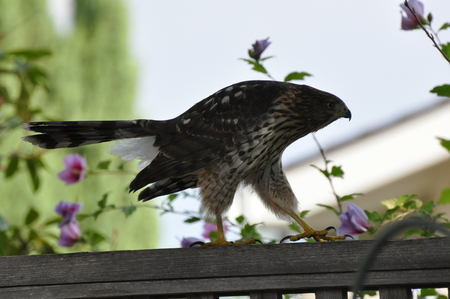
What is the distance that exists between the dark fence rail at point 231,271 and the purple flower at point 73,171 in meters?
1.07

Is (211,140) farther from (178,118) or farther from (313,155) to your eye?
(313,155)

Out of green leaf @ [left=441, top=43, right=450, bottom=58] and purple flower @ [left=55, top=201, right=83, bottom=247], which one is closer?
green leaf @ [left=441, top=43, right=450, bottom=58]

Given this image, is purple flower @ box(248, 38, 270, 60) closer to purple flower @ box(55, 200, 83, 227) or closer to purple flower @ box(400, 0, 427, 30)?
purple flower @ box(400, 0, 427, 30)

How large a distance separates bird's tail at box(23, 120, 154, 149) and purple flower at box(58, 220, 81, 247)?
0.48 m

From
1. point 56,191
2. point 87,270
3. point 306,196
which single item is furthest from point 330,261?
point 56,191

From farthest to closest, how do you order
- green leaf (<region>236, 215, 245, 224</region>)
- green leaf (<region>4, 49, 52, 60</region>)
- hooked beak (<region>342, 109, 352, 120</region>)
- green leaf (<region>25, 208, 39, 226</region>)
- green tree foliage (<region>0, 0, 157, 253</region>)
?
green tree foliage (<region>0, 0, 157, 253</region>) → green leaf (<region>4, 49, 52, 60</region>) → green leaf (<region>25, 208, 39, 226</region>) → green leaf (<region>236, 215, 245, 224</region>) → hooked beak (<region>342, 109, 352, 120</region>)

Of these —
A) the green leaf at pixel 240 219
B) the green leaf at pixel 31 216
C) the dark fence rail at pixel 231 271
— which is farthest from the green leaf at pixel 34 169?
the dark fence rail at pixel 231 271

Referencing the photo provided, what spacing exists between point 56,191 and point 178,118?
337 inches

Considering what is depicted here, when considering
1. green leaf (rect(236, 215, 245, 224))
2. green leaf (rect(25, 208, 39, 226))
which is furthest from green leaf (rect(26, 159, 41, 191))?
green leaf (rect(236, 215, 245, 224))

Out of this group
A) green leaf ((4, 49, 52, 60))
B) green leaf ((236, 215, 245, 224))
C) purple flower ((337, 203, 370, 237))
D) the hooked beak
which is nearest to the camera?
purple flower ((337, 203, 370, 237))

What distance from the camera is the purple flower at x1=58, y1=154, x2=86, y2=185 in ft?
7.84

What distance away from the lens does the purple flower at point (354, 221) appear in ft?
5.69

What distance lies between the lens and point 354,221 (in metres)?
1.74

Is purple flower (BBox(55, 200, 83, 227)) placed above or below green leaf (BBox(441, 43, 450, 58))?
below
